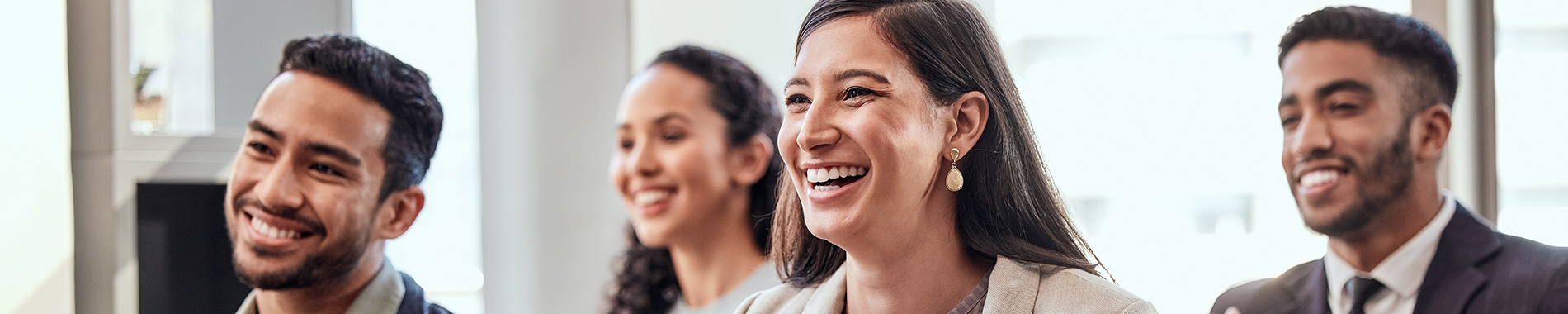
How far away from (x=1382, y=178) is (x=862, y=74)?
2.99ft

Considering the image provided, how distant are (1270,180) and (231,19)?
2252 millimetres

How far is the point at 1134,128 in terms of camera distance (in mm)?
2742

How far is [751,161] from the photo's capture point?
8.39 ft

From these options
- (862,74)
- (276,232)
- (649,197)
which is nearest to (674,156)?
(649,197)

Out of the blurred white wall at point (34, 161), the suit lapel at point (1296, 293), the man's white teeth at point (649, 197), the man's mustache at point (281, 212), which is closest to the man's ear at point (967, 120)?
the suit lapel at point (1296, 293)

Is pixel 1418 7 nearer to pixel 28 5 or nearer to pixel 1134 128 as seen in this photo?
pixel 1134 128

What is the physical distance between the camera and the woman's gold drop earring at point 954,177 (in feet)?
5.27

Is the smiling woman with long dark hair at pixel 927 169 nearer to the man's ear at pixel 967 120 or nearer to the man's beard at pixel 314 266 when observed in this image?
the man's ear at pixel 967 120

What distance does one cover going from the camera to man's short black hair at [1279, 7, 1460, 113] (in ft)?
5.77

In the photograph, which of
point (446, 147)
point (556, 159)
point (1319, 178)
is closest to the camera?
point (1319, 178)

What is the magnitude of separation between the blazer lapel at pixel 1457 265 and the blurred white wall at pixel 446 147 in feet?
6.43

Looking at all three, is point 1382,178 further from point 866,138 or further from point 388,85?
point 388,85

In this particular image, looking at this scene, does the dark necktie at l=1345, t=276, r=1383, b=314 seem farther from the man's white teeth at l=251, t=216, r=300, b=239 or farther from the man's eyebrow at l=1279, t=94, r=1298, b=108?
the man's white teeth at l=251, t=216, r=300, b=239

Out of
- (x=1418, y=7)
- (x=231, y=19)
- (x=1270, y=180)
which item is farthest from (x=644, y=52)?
→ (x=1418, y=7)
